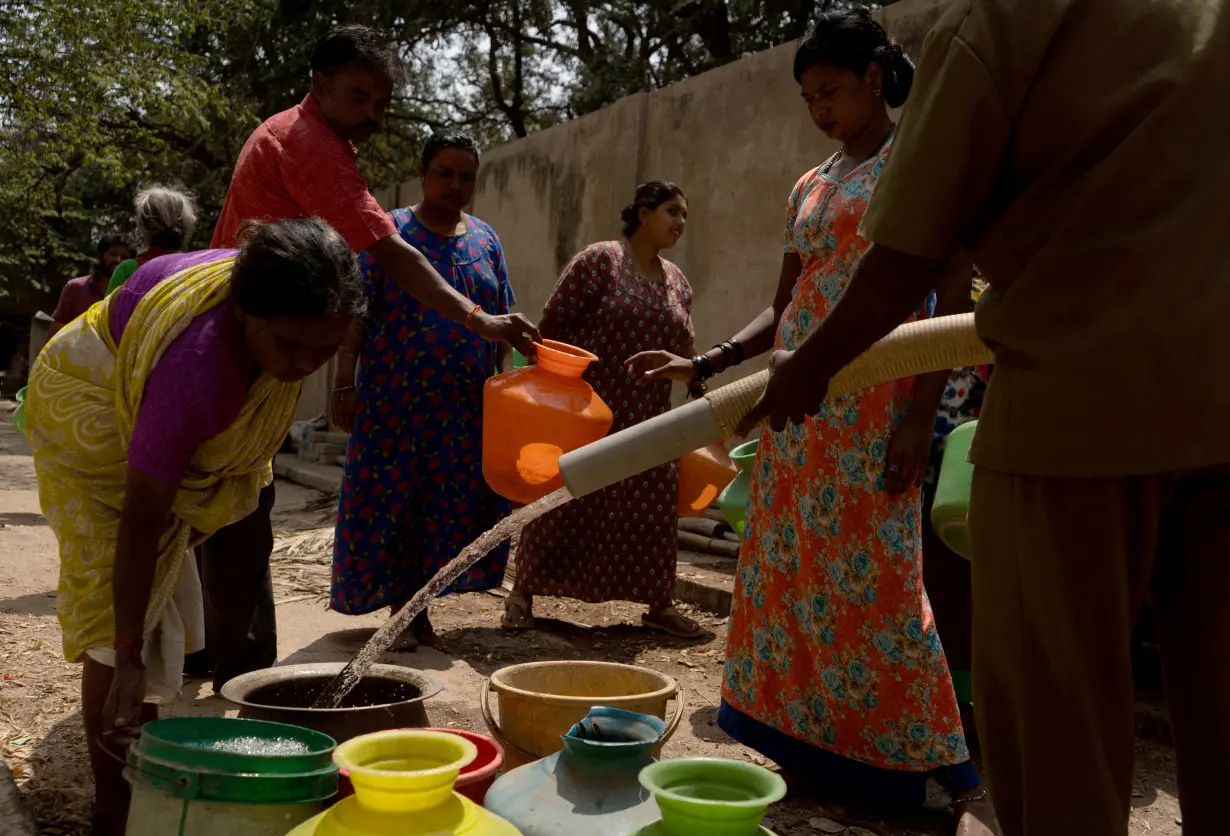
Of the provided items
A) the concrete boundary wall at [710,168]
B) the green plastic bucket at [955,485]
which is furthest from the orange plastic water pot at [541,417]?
the concrete boundary wall at [710,168]

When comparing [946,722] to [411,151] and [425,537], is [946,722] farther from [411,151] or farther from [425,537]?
[411,151]

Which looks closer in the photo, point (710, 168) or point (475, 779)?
point (475, 779)

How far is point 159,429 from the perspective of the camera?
2332 millimetres

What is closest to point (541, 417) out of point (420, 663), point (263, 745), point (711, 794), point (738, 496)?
point (738, 496)

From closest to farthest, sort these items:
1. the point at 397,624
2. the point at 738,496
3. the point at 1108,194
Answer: the point at 1108,194 < the point at 397,624 < the point at 738,496

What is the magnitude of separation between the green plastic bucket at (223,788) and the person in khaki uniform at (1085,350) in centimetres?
117

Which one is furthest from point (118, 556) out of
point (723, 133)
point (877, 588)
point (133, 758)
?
point (723, 133)

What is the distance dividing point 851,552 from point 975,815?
0.69 m

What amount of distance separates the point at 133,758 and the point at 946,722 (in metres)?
1.84

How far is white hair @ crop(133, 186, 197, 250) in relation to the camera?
4.48m

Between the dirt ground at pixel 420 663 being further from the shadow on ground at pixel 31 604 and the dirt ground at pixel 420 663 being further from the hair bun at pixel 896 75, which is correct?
the hair bun at pixel 896 75

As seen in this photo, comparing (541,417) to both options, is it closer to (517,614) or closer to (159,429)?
(159,429)

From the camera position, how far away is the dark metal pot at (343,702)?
2.46 m

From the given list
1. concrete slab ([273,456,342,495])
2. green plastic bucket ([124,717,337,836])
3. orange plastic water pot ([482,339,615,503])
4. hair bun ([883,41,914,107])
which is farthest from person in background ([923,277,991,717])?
concrete slab ([273,456,342,495])
